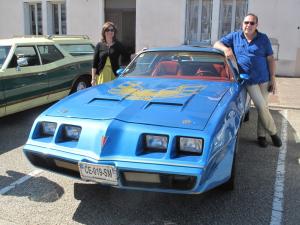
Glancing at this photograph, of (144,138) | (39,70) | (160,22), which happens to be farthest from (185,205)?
A: (160,22)

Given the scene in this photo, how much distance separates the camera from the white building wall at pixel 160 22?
1373 cm

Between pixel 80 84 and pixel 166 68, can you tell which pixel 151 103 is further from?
pixel 80 84

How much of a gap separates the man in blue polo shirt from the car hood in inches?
32.7

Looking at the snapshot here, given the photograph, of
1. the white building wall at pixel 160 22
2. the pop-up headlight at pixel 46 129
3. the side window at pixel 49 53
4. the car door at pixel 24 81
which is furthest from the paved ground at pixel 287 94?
the pop-up headlight at pixel 46 129

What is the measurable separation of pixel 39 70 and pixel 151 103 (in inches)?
149

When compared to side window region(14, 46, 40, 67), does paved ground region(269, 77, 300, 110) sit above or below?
below

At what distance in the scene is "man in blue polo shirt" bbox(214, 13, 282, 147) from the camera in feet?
16.4

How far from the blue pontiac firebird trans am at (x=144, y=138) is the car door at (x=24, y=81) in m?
2.52

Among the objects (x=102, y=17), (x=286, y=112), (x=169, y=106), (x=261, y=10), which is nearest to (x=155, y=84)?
(x=169, y=106)

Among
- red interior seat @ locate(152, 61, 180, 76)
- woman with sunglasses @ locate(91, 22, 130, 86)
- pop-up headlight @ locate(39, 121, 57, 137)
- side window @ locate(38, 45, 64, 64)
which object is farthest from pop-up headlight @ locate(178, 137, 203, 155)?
side window @ locate(38, 45, 64, 64)

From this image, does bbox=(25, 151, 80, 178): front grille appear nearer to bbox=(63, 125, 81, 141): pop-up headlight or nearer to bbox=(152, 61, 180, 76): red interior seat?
bbox=(63, 125, 81, 141): pop-up headlight

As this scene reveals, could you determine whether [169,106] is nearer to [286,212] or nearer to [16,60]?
[286,212]

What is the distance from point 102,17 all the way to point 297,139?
→ 35.8ft

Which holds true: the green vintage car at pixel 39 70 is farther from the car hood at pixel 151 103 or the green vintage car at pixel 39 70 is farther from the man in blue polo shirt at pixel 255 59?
the man in blue polo shirt at pixel 255 59
